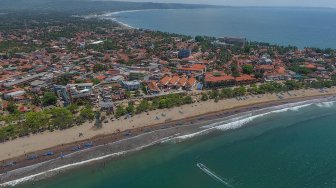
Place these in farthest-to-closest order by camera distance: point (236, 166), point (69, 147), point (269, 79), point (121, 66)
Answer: point (121, 66) → point (269, 79) → point (69, 147) → point (236, 166)

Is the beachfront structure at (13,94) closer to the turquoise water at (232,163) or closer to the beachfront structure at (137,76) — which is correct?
the beachfront structure at (137,76)

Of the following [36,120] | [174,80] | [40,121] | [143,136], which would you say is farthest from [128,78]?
[143,136]

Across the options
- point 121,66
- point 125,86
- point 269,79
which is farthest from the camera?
point 121,66

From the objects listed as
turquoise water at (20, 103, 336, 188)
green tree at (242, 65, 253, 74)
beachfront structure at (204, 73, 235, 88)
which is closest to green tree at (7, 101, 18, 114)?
turquoise water at (20, 103, 336, 188)

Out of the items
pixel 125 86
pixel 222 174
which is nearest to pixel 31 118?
pixel 125 86

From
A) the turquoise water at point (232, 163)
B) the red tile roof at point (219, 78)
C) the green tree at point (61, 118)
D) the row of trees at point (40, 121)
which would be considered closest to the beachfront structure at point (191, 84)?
the red tile roof at point (219, 78)

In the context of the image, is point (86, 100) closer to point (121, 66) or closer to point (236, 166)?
point (121, 66)

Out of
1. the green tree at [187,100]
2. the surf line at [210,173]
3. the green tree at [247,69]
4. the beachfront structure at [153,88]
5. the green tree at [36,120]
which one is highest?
the green tree at [247,69]
